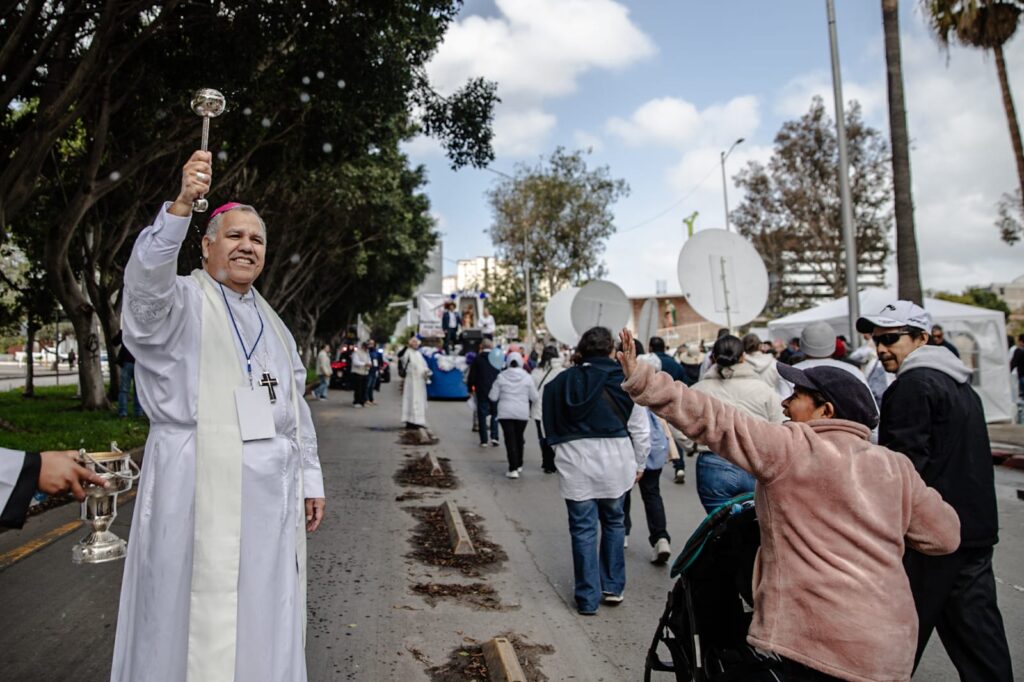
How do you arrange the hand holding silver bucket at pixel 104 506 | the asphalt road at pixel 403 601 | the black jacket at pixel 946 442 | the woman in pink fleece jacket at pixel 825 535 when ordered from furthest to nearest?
the asphalt road at pixel 403 601 → the black jacket at pixel 946 442 → the hand holding silver bucket at pixel 104 506 → the woman in pink fleece jacket at pixel 825 535

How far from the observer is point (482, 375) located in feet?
50.9

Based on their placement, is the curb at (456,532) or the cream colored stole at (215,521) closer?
the cream colored stole at (215,521)

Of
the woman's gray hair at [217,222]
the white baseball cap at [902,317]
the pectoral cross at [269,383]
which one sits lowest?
the pectoral cross at [269,383]

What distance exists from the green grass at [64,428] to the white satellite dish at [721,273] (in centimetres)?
685

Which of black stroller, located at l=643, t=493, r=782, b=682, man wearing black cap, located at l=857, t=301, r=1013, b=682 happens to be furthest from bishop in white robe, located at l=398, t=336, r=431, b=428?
black stroller, located at l=643, t=493, r=782, b=682

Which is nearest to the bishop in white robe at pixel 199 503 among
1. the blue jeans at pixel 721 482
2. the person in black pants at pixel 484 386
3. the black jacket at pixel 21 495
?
the black jacket at pixel 21 495

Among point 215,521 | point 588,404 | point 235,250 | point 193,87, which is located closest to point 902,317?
point 588,404

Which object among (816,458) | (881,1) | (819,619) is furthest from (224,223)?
(881,1)

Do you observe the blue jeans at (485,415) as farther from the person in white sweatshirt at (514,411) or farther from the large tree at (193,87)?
the large tree at (193,87)

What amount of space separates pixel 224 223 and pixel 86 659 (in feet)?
8.96

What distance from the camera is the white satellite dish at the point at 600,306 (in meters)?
11.0

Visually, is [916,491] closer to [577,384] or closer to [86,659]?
[577,384]

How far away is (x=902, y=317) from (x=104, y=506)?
3.47 metres

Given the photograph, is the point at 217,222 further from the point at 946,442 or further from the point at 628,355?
the point at 946,442
